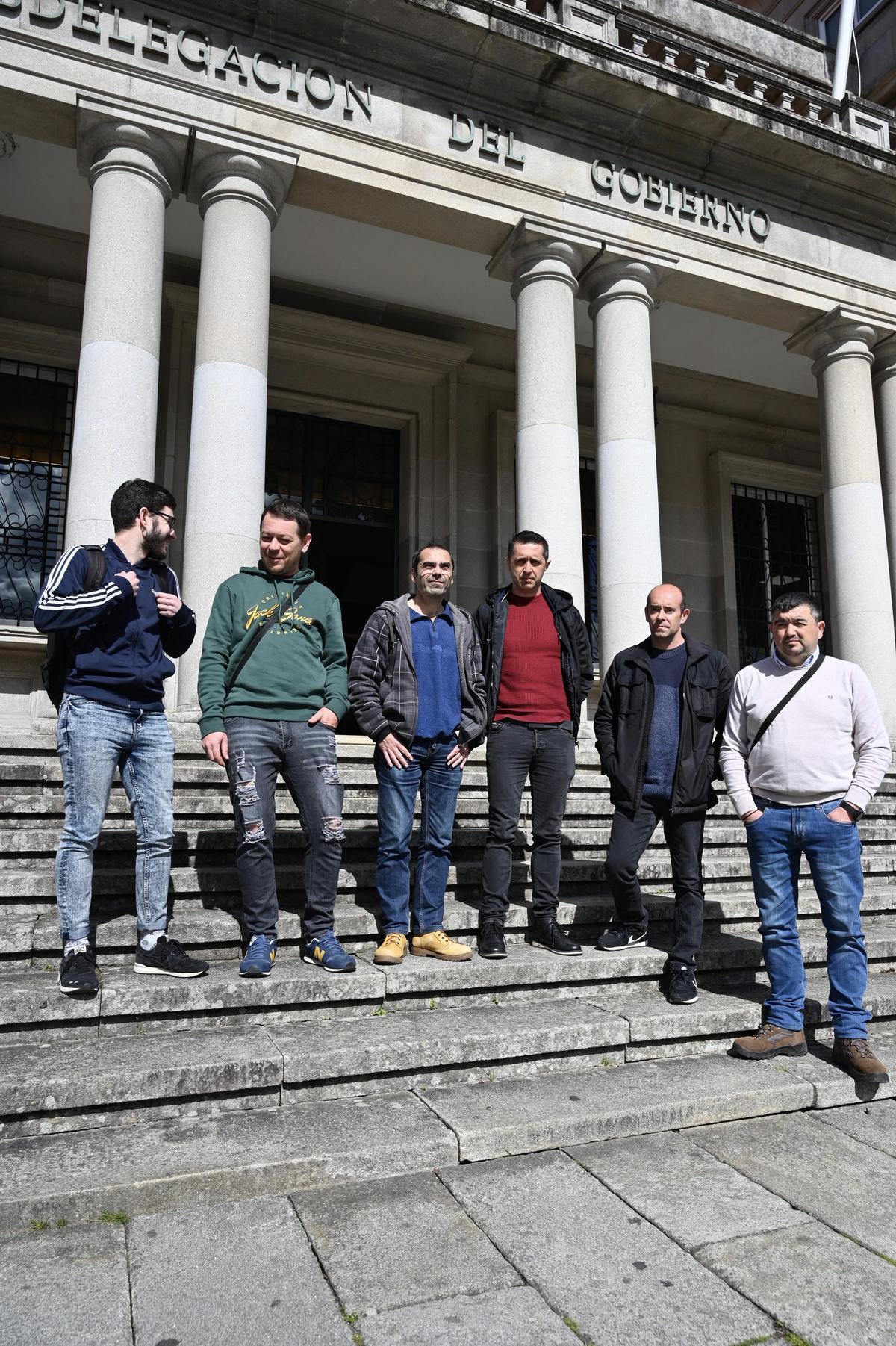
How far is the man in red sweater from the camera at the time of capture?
456 centimetres

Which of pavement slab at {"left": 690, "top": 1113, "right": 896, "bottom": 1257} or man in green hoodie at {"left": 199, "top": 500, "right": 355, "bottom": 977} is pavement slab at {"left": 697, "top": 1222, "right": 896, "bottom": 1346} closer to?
pavement slab at {"left": 690, "top": 1113, "right": 896, "bottom": 1257}

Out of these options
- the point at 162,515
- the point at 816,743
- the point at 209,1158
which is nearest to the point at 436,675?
the point at 162,515

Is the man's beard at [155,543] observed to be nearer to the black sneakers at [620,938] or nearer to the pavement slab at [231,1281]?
the pavement slab at [231,1281]

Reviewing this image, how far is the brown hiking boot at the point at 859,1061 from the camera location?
365 cm

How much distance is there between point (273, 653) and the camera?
420 centimetres

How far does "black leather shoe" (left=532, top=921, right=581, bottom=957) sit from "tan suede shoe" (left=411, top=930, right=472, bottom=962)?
44 cm

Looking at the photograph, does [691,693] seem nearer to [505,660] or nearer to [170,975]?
[505,660]

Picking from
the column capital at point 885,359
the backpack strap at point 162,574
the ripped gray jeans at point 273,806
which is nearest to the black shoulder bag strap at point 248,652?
the ripped gray jeans at point 273,806

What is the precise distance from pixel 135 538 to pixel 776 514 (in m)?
12.1

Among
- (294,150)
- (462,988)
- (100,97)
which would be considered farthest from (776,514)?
(462,988)

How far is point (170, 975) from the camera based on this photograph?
3.76m

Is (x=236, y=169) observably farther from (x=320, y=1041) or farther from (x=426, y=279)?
(x=320, y=1041)

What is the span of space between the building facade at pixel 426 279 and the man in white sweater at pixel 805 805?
13.7 ft

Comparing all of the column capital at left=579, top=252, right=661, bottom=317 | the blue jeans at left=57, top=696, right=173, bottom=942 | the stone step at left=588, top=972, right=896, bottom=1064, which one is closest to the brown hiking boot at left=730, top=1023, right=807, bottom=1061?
the stone step at left=588, top=972, right=896, bottom=1064
